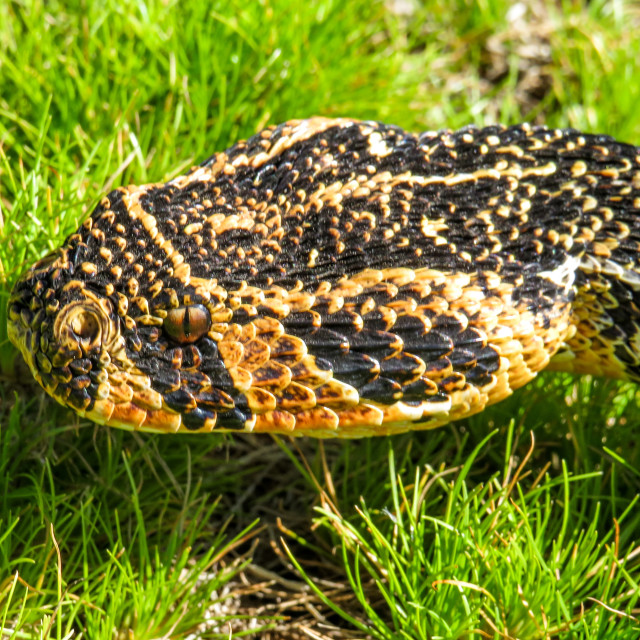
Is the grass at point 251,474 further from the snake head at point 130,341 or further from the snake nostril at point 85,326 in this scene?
the snake nostril at point 85,326

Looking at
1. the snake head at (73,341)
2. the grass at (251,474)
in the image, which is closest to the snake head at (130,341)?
the snake head at (73,341)

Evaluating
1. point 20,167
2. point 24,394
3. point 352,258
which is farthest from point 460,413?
point 20,167

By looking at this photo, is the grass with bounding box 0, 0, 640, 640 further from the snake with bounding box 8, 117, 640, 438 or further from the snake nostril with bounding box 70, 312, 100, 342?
the snake nostril with bounding box 70, 312, 100, 342

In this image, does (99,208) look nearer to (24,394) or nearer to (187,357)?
(187,357)

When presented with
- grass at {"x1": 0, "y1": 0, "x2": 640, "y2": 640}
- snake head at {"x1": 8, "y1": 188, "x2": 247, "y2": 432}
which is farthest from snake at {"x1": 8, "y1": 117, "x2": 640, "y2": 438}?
grass at {"x1": 0, "y1": 0, "x2": 640, "y2": 640}

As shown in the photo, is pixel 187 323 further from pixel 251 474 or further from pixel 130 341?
pixel 251 474

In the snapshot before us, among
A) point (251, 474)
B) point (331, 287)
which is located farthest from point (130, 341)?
point (251, 474)
